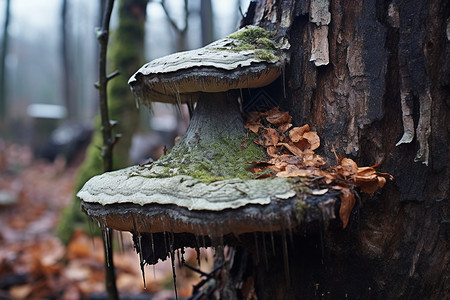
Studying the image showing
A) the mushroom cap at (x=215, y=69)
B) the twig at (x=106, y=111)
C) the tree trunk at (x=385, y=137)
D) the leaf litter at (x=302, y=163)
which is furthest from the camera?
the twig at (x=106, y=111)

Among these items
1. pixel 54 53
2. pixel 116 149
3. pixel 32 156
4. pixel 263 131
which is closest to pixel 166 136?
pixel 32 156

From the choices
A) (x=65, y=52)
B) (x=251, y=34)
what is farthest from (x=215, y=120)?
(x=65, y=52)

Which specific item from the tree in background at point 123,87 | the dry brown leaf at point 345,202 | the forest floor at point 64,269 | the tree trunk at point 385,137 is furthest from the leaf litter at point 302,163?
the tree in background at point 123,87

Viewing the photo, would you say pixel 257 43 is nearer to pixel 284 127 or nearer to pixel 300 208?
pixel 284 127

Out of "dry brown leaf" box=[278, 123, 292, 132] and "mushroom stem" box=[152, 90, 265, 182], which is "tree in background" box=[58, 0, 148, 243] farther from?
"dry brown leaf" box=[278, 123, 292, 132]

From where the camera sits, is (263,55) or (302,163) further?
(263,55)

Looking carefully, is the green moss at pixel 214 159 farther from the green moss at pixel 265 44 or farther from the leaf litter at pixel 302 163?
the green moss at pixel 265 44

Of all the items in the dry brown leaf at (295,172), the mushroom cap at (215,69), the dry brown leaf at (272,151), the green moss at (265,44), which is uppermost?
the green moss at (265,44)
